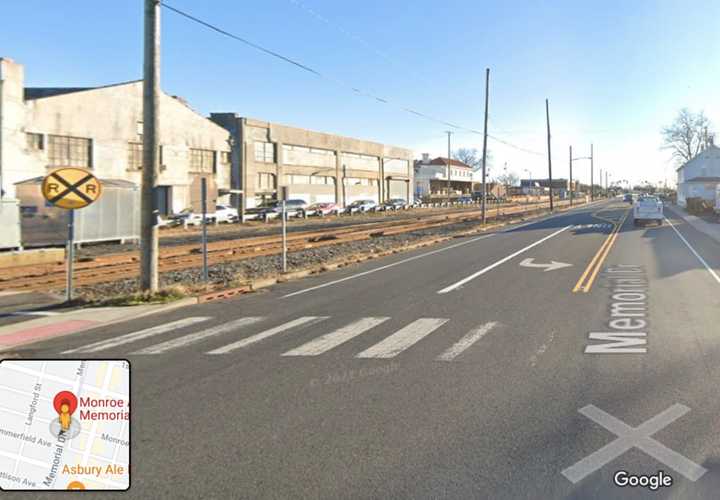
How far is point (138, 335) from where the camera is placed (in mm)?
9328

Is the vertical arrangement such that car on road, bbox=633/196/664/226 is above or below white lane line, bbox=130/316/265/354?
above

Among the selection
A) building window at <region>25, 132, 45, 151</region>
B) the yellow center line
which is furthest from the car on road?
building window at <region>25, 132, 45, 151</region>

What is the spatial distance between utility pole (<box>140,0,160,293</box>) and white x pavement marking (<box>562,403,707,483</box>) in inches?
398

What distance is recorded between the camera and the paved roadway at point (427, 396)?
4.20m

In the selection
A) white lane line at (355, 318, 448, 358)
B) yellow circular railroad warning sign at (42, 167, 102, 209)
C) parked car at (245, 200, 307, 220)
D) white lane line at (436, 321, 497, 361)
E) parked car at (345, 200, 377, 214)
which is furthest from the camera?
parked car at (345, 200, 377, 214)

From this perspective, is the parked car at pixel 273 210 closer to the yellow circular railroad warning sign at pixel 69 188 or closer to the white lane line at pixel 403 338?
the yellow circular railroad warning sign at pixel 69 188

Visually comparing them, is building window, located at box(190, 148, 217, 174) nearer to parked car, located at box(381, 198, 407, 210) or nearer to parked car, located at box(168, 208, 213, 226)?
parked car, located at box(168, 208, 213, 226)

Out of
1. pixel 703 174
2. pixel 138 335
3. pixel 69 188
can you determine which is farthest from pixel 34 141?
pixel 703 174

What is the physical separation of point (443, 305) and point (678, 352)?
15.1ft

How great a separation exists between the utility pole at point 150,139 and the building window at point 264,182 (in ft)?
156

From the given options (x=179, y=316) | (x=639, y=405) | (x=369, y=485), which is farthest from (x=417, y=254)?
(x=369, y=485)

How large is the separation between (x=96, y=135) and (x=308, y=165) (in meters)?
29.6

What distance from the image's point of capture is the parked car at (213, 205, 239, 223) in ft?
152

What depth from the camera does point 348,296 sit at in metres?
13.1
